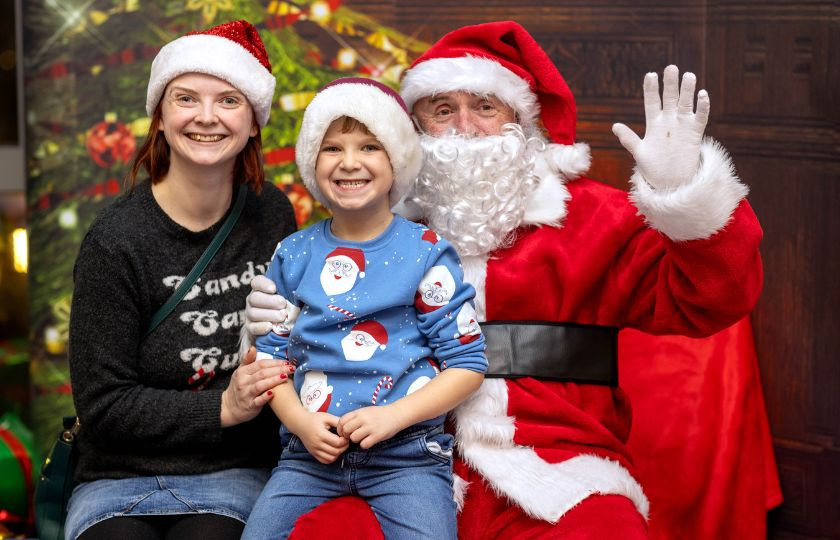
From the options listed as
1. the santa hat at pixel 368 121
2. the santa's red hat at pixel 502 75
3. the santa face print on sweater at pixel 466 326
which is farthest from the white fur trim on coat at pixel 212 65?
the santa face print on sweater at pixel 466 326

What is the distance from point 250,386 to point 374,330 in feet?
1.01

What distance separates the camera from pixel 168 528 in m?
2.19

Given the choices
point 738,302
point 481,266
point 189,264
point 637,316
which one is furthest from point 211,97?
point 738,302

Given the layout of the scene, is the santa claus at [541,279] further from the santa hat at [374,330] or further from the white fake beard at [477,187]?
the santa hat at [374,330]

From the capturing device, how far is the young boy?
2.02 metres

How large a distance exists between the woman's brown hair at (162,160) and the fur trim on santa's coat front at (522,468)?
2.55 feet

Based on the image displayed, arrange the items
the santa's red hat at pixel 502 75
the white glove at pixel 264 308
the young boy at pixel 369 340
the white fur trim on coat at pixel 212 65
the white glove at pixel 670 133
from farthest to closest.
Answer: the santa's red hat at pixel 502 75 < the white fur trim on coat at pixel 212 65 < the white glove at pixel 264 308 < the young boy at pixel 369 340 < the white glove at pixel 670 133

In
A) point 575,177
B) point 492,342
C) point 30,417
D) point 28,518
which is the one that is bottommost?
point 28,518

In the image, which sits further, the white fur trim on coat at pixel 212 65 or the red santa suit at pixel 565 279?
the white fur trim on coat at pixel 212 65

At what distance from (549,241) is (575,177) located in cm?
21

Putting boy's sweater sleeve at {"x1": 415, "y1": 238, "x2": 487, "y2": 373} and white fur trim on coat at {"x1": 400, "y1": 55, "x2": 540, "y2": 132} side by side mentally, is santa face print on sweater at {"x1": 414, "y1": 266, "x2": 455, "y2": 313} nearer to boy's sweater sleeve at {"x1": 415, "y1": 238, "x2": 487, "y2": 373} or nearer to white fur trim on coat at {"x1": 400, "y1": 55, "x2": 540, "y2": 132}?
boy's sweater sleeve at {"x1": 415, "y1": 238, "x2": 487, "y2": 373}

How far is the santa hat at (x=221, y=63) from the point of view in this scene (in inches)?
88.7

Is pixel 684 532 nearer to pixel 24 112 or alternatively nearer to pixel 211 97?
pixel 211 97

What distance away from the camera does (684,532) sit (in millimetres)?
2709
